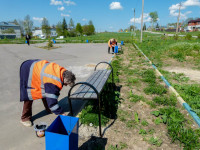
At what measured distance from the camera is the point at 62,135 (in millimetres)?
1606

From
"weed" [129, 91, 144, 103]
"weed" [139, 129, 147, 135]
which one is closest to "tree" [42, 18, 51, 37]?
"weed" [129, 91, 144, 103]

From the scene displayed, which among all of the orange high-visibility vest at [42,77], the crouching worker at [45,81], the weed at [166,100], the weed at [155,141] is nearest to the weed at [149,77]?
the weed at [166,100]

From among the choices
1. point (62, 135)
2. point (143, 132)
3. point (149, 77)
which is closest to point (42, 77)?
point (62, 135)

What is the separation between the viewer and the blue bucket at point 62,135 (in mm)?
1631

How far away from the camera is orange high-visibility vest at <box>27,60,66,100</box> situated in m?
2.25

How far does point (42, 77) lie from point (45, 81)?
11 centimetres

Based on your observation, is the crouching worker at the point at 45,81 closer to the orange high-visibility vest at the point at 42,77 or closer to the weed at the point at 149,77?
the orange high-visibility vest at the point at 42,77

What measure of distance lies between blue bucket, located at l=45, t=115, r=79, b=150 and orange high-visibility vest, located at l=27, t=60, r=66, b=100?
0.46 meters

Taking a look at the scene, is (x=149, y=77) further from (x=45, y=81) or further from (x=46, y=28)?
(x=46, y=28)

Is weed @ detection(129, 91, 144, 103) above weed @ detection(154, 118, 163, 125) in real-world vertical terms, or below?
above

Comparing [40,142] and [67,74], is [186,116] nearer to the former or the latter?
[67,74]

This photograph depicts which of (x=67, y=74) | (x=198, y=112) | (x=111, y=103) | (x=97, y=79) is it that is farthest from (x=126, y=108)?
(x=67, y=74)

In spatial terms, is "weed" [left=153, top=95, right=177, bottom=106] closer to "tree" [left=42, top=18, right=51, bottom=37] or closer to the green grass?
the green grass

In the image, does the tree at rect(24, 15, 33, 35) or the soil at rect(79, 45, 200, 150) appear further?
the tree at rect(24, 15, 33, 35)
